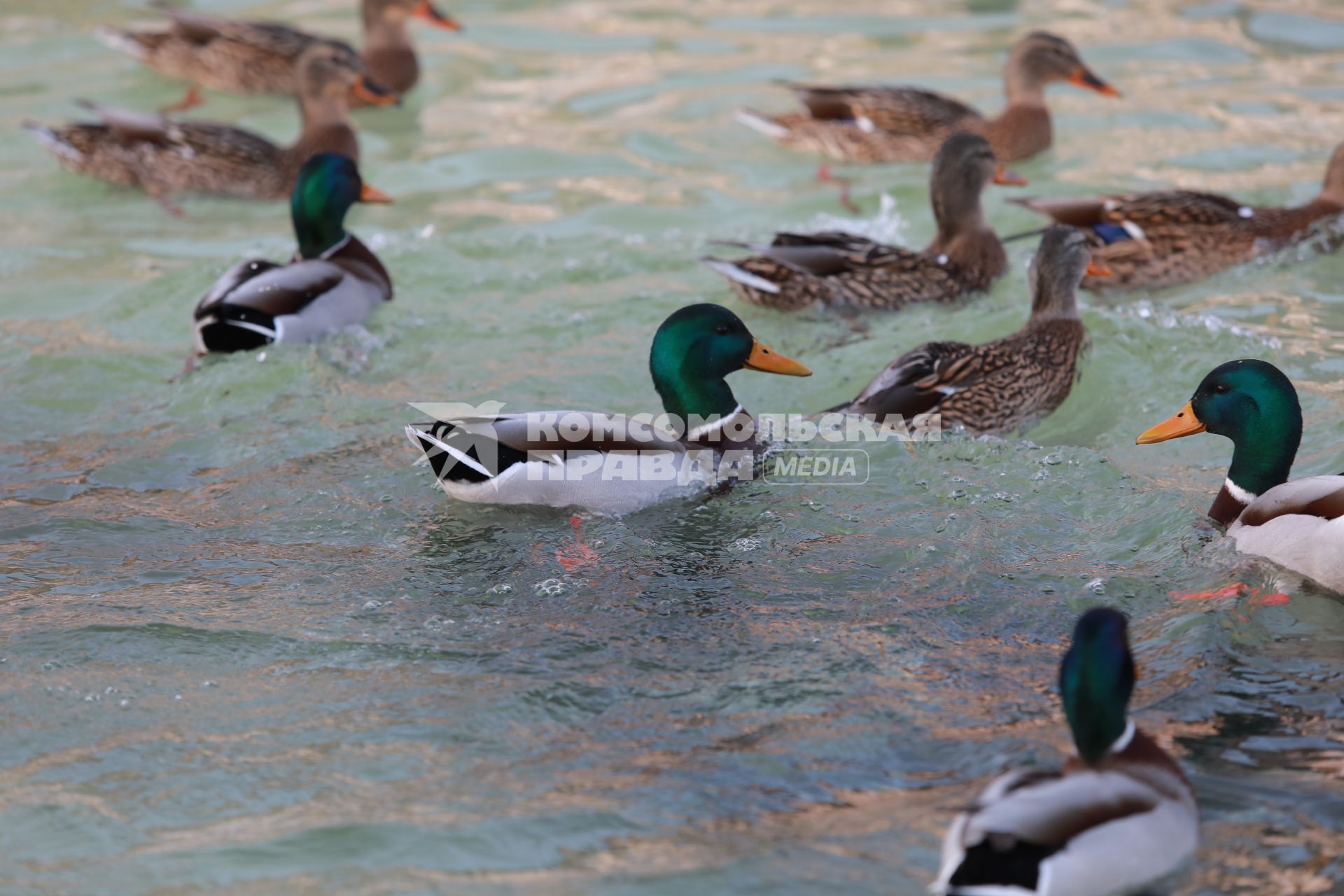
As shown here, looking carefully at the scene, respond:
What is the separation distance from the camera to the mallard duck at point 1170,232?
827 centimetres

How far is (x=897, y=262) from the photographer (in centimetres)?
800

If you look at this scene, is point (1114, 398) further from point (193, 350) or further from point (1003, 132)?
point (193, 350)

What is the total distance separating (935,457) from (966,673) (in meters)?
1.73

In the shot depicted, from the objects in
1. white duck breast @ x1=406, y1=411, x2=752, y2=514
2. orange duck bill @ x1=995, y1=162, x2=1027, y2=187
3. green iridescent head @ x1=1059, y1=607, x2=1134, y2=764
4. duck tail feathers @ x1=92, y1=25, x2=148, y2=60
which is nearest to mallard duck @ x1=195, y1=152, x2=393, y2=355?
white duck breast @ x1=406, y1=411, x2=752, y2=514

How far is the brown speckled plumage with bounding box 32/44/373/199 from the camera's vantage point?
989 centimetres

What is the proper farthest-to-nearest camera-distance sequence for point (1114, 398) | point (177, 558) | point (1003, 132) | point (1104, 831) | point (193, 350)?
point (1003, 132)
point (193, 350)
point (1114, 398)
point (177, 558)
point (1104, 831)

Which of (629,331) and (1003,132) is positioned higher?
(1003,132)

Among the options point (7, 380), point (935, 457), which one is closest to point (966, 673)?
point (935, 457)

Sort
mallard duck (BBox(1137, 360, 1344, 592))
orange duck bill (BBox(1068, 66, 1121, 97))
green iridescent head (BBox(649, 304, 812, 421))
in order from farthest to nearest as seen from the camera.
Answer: orange duck bill (BBox(1068, 66, 1121, 97)), green iridescent head (BBox(649, 304, 812, 421)), mallard duck (BBox(1137, 360, 1344, 592))

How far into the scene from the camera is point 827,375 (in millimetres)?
7523

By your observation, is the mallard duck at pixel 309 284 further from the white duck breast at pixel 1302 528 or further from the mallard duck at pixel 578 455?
the white duck breast at pixel 1302 528

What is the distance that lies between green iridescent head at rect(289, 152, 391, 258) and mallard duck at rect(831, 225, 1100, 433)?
10.8 ft

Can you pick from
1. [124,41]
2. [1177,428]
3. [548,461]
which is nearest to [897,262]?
[1177,428]

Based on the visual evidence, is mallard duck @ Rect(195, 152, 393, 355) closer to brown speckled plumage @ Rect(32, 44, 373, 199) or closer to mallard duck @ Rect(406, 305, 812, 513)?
brown speckled plumage @ Rect(32, 44, 373, 199)
